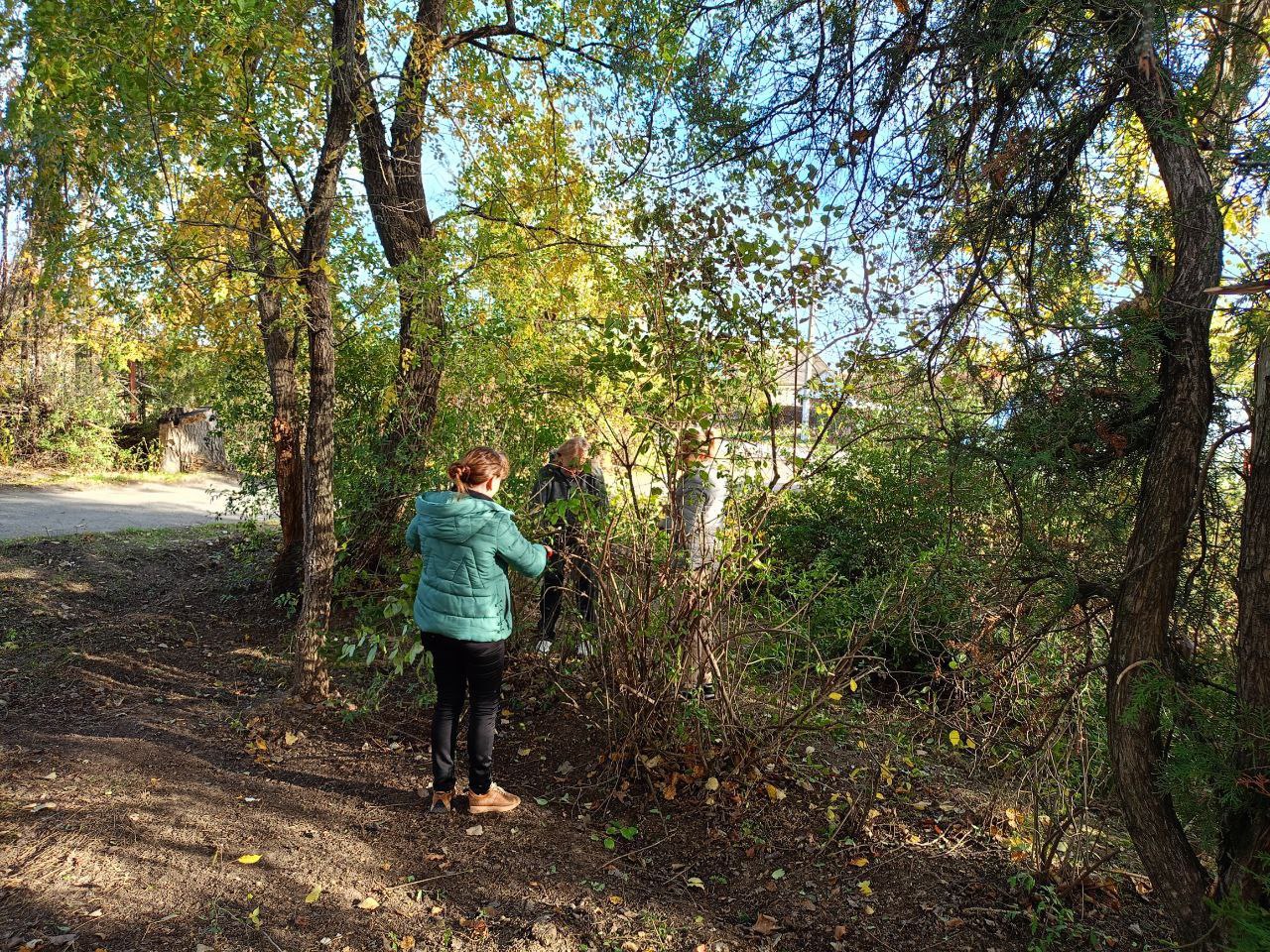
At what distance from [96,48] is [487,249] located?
7.76 feet

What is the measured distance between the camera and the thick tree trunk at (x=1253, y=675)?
2248 mm

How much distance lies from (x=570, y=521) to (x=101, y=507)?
11525mm

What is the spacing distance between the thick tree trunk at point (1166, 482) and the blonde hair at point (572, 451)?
280 cm

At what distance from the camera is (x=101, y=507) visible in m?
12.6

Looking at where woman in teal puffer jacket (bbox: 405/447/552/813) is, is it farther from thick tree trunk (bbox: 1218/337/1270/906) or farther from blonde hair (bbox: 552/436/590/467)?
thick tree trunk (bbox: 1218/337/1270/906)

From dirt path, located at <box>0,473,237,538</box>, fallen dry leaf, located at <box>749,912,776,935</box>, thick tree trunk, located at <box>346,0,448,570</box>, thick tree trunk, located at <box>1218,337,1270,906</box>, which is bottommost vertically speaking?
fallen dry leaf, located at <box>749,912,776,935</box>

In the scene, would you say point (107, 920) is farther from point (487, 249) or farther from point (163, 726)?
point (487, 249)

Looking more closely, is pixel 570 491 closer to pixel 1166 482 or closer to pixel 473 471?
pixel 473 471

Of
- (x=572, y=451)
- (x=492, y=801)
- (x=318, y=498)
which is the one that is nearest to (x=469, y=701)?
(x=492, y=801)

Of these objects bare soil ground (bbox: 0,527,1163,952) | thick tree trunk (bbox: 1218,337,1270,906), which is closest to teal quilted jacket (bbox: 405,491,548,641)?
bare soil ground (bbox: 0,527,1163,952)

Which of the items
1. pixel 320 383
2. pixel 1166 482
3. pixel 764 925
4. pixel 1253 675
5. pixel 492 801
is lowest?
pixel 764 925

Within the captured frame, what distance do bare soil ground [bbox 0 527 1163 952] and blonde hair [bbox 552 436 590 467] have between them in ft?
4.26

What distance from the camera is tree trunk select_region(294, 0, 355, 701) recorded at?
14.4ft

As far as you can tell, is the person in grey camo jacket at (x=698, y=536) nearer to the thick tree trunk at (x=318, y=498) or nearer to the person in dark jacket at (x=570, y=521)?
the person in dark jacket at (x=570, y=521)
